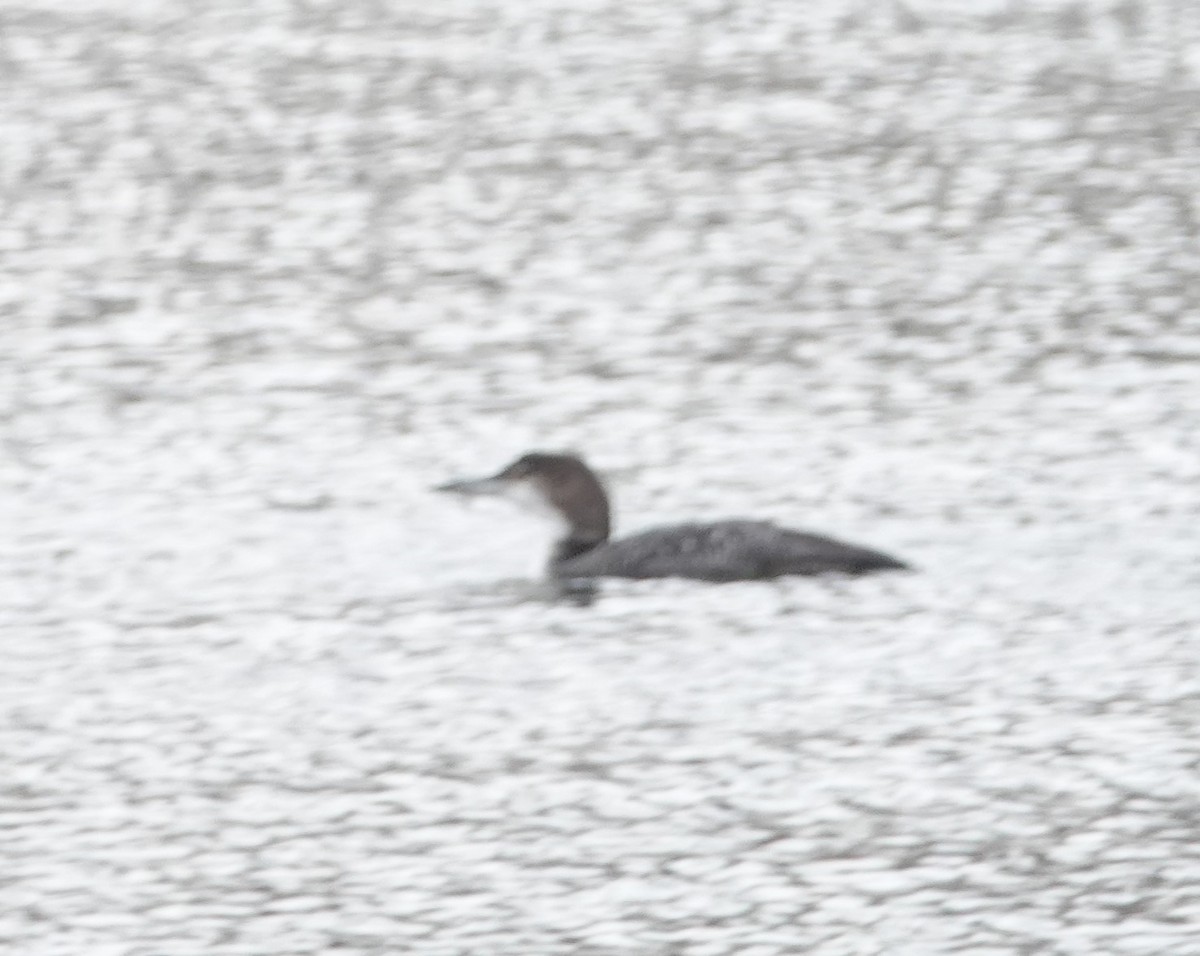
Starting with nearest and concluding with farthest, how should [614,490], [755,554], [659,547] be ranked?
1. [755,554]
2. [659,547]
3. [614,490]

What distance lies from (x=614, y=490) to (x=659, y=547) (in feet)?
5.08

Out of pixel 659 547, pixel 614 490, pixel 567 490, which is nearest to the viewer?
pixel 659 547

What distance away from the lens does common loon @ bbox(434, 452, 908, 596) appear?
11.7 m

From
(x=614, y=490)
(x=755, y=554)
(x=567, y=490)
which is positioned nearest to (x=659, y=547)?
(x=755, y=554)

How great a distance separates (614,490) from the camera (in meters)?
13.4

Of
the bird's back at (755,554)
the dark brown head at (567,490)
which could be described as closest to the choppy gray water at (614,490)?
the bird's back at (755,554)

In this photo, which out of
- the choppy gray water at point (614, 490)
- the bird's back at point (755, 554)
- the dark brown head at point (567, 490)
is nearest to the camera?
the choppy gray water at point (614, 490)

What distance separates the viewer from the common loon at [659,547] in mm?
11680

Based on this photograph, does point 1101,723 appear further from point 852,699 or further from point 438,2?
point 438,2

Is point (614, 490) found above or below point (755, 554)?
below

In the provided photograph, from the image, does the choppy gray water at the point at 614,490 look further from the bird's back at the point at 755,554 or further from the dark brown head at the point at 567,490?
the dark brown head at the point at 567,490

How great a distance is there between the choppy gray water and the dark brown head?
0.91ft

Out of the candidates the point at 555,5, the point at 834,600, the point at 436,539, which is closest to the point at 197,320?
the point at 436,539

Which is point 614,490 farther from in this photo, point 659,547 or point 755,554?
point 755,554
